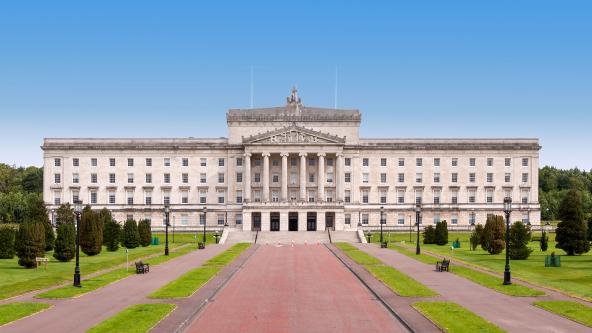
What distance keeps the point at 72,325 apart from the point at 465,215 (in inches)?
4364

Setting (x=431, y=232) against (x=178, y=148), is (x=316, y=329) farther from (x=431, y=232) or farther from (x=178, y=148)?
(x=178, y=148)

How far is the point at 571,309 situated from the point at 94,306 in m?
23.4

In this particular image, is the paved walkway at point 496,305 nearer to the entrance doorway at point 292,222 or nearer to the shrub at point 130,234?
the shrub at point 130,234

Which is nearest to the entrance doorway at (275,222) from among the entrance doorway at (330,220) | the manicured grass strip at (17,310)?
the entrance doorway at (330,220)

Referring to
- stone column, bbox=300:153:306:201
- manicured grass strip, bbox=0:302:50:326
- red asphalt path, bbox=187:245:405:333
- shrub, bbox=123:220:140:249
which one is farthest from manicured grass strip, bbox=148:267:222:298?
stone column, bbox=300:153:306:201

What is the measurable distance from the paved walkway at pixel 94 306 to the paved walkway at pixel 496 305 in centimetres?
1707

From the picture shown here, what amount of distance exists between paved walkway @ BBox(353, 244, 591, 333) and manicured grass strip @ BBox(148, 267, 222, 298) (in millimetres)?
14217

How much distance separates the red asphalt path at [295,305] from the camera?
2981 centimetres

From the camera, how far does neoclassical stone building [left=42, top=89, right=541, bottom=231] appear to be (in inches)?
5162

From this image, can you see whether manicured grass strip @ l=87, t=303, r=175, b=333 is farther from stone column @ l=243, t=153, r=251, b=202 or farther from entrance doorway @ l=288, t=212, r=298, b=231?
stone column @ l=243, t=153, r=251, b=202

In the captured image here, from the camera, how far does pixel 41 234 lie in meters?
59.4

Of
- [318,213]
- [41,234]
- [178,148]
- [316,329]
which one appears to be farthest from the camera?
[178,148]

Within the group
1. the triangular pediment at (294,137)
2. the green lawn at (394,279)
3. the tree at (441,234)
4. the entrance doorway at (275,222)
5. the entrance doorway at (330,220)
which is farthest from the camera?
the triangular pediment at (294,137)

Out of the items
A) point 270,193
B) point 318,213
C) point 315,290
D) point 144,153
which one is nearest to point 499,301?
point 315,290
